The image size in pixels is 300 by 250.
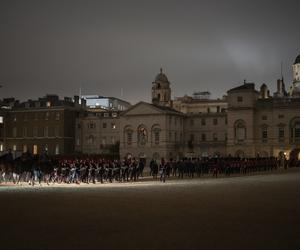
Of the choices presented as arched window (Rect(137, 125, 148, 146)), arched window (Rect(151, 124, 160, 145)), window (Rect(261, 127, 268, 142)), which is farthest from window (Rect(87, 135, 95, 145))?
window (Rect(261, 127, 268, 142))

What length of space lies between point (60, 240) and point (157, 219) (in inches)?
170

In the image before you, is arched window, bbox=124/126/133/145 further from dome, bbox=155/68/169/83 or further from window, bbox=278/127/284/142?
window, bbox=278/127/284/142

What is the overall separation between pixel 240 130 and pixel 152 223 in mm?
74275

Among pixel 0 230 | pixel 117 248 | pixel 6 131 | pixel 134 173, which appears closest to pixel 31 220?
pixel 0 230

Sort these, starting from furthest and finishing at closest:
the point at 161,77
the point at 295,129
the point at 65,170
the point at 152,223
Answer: the point at 161,77
the point at 295,129
the point at 65,170
the point at 152,223

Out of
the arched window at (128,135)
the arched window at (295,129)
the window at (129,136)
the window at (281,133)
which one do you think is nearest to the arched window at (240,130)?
the window at (281,133)

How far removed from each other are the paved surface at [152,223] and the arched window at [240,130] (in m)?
65.2

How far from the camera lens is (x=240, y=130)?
289ft

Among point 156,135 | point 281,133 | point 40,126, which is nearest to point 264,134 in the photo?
point 281,133

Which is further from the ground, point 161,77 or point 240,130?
point 161,77

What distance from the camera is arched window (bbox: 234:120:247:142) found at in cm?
8788

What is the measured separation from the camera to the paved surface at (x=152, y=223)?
12.4 metres

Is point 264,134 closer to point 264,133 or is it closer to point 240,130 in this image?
point 264,133

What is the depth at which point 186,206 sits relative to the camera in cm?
2022
